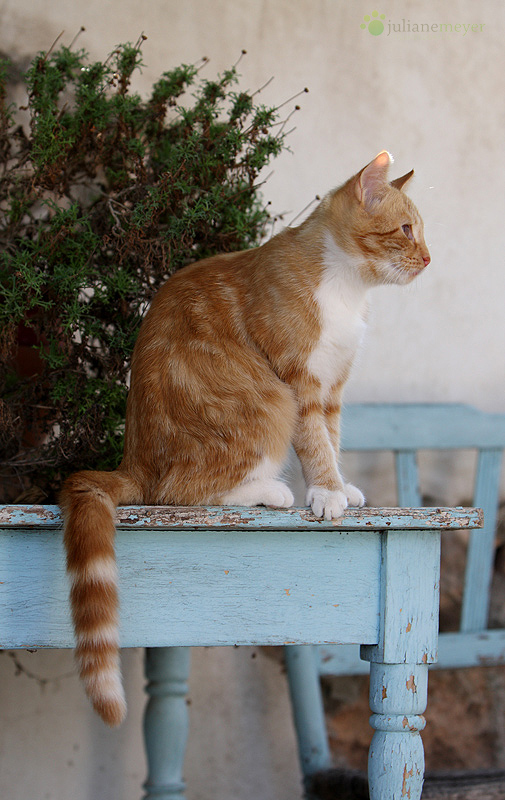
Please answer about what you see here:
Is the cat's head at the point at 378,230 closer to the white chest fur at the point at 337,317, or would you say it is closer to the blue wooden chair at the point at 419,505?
the white chest fur at the point at 337,317

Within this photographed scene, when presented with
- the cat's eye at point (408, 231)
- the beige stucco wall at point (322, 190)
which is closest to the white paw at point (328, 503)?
the cat's eye at point (408, 231)

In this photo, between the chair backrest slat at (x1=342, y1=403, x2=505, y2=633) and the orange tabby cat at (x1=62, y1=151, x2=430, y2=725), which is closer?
the orange tabby cat at (x1=62, y1=151, x2=430, y2=725)

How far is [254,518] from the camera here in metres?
0.85

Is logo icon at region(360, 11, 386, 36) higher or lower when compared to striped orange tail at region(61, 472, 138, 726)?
higher

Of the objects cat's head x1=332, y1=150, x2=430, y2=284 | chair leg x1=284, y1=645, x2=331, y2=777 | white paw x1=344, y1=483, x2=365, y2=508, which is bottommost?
chair leg x1=284, y1=645, x2=331, y2=777

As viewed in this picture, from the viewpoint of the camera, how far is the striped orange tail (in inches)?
29.6

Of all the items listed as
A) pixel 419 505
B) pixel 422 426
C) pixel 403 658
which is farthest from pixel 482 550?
pixel 403 658

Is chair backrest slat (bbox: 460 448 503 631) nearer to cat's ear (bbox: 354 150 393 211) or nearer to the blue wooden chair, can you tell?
the blue wooden chair

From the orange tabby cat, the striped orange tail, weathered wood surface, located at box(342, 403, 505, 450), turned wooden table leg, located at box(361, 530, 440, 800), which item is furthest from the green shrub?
weathered wood surface, located at box(342, 403, 505, 450)

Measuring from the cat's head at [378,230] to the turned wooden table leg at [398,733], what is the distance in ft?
1.64

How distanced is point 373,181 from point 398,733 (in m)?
0.69

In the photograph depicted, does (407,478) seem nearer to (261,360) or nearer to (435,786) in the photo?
(435,786)

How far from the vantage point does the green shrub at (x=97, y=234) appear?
1124 mm

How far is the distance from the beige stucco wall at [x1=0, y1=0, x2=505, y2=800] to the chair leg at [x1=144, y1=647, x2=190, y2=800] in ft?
0.85
